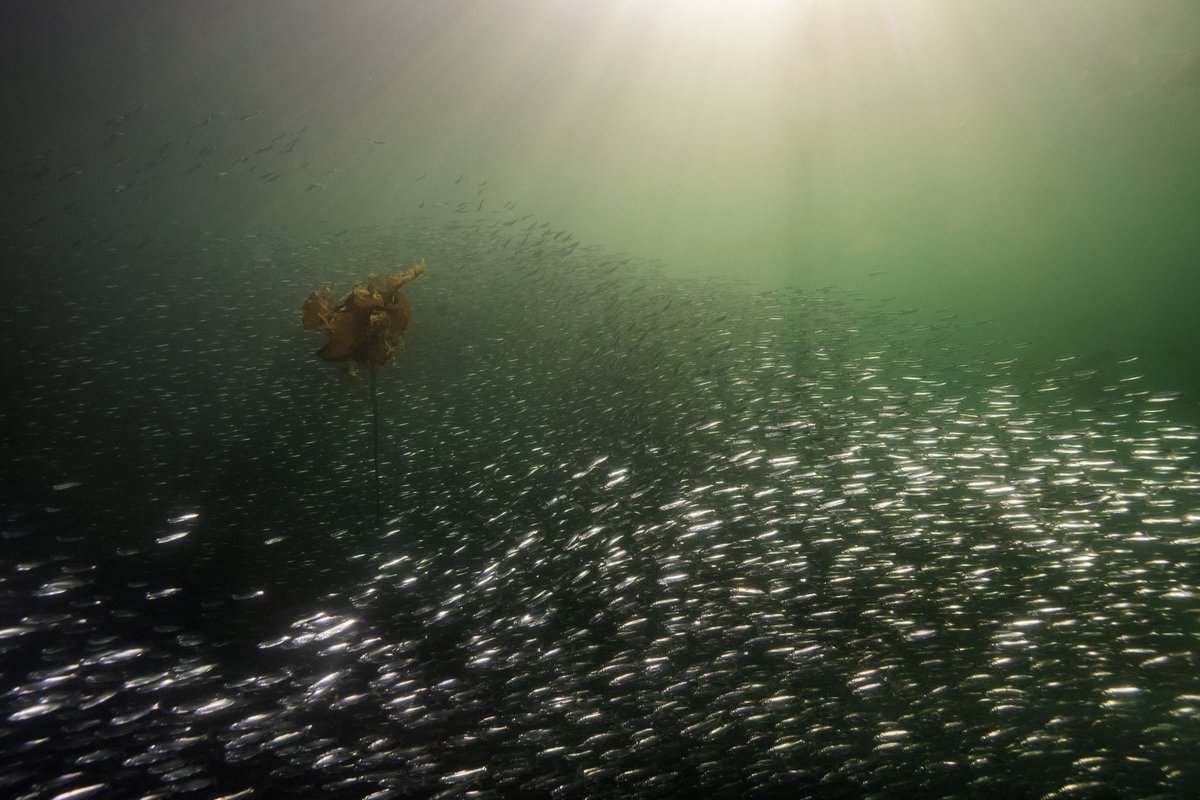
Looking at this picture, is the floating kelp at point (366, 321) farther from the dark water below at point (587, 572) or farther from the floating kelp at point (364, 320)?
the dark water below at point (587, 572)

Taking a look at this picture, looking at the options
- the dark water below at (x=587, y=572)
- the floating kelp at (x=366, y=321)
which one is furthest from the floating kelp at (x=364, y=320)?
the dark water below at (x=587, y=572)

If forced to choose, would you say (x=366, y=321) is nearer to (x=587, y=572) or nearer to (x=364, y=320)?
(x=364, y=320)

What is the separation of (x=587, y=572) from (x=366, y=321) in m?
0.59

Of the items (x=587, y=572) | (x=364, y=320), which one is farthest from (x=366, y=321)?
(x=587, y=572)

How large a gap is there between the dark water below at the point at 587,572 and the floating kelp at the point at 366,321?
4.6 inches

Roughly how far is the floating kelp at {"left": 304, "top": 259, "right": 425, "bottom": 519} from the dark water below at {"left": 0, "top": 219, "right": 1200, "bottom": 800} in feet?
0.38

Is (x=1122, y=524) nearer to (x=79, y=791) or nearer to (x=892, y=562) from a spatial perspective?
(x=892, y=562)

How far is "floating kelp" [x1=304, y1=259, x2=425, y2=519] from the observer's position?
123cm

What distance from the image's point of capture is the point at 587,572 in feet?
2.98

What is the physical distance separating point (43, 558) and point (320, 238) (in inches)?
69.8

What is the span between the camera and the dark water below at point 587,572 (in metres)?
0.63

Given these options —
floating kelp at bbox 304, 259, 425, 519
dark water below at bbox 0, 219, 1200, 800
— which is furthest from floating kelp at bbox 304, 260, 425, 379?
dark water below at bbox 0, 219, 1200, 800

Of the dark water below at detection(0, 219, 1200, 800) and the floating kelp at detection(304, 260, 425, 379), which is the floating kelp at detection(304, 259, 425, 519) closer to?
the floating kelp at detection(304, 260, 425, 379)

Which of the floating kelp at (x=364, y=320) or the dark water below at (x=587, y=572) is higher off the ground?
the floating kelp at (x=364, y=320)
